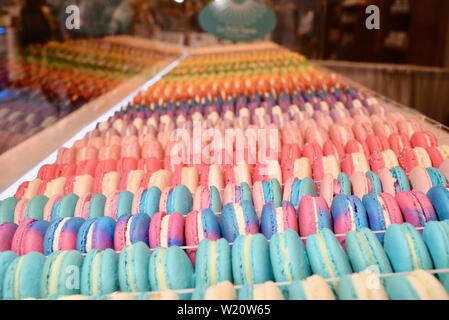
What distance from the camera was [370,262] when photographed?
826mm

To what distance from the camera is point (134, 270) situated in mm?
847

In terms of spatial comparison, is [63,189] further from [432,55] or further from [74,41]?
[432,55]

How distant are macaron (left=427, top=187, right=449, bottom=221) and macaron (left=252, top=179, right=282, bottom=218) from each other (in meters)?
0.34

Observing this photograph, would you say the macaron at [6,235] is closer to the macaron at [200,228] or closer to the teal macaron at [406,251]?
the macaron at [200,228]

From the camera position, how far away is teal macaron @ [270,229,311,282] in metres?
0.82

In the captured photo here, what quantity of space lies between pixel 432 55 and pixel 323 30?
128 centimetres

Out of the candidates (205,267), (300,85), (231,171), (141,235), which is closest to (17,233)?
(141,235)

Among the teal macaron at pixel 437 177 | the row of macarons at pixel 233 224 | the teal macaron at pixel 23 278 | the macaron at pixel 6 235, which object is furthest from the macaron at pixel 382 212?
the macaron at pixel 6 235

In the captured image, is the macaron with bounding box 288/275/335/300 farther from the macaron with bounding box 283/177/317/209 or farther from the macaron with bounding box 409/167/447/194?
the macaron with bounding box 409/167/447/194

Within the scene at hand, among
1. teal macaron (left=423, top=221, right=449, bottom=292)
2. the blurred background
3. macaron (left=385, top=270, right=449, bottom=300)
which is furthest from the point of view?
the blurred background

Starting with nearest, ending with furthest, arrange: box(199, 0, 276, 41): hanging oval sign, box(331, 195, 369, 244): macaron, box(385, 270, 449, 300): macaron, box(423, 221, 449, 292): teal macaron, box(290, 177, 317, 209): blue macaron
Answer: box(385, 270, 449, 300): macaron
box(423, 221, 449, 292): teal macaron
box(331, 195, 369, 244): macaron
box(290, 177, 317, 209): blue macaron
box(199, 0, 276, 41): hanging oval sign

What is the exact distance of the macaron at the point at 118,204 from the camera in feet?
3.80

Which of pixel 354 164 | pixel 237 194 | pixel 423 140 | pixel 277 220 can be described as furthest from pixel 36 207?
pixel 423 140

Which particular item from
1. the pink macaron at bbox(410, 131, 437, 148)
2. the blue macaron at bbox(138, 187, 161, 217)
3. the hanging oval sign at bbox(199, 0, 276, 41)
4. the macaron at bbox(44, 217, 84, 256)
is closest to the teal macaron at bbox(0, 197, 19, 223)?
the macaron at bbox(44, 217, 84, 256)
